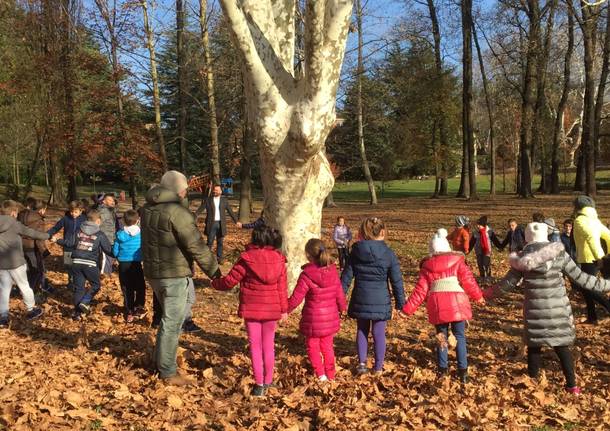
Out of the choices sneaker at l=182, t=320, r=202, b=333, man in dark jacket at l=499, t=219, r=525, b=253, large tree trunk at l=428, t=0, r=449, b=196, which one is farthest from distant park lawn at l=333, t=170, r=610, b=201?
sneaker at l=182, t=320, r=202, b=333

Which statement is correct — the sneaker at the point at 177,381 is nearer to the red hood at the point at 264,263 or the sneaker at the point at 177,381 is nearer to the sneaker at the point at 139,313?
the red hood at the point at 264,263

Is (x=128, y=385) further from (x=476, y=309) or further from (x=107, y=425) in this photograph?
(x=476, y=309)

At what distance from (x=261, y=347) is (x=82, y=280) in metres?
3.90

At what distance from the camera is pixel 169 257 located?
5102 mm

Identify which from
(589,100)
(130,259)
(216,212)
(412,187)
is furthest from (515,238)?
(412,187)

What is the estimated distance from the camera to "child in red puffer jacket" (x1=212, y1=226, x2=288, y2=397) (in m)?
5.11

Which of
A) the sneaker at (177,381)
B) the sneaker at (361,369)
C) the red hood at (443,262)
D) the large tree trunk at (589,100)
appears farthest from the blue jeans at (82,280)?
the large tree trunk at (589,100)

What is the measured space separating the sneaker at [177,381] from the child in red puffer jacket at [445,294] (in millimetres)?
2197

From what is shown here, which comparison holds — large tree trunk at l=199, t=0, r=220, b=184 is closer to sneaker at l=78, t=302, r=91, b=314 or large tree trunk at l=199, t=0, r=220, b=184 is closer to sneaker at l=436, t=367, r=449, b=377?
sneaker at l=78, t=302, r=91, b=314

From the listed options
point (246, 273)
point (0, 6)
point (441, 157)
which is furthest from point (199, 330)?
point (441, 157)

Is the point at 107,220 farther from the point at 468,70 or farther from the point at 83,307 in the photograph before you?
the point at 468,70

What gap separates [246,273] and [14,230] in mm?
3914

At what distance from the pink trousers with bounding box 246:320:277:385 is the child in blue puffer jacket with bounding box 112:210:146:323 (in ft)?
10.5

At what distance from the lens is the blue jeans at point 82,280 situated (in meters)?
7.82
